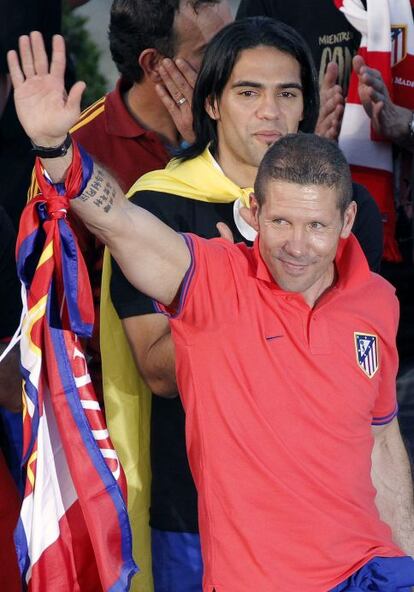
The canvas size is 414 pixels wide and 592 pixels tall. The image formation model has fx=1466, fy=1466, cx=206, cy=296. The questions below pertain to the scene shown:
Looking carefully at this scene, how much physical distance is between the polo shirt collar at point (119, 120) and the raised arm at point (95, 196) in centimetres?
118

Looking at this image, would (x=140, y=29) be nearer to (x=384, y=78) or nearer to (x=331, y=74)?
(x=331, y=74)

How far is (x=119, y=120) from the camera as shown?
16.2 ft

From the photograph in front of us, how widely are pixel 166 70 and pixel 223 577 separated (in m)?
1.94

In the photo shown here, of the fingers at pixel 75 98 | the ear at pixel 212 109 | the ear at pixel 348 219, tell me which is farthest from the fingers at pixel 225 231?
the fingers at pixel 75 98

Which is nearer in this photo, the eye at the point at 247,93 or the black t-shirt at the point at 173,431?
the black t-shirt at the point at 173,431

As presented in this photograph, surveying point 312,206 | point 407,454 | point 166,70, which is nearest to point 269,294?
point 312,206

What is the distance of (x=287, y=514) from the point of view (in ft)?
12.2

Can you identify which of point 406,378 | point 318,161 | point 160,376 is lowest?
point 406,378

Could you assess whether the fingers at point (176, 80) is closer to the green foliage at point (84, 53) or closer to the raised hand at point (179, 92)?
the raised hand at point (179, 92)

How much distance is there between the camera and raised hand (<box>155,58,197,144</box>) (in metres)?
4.86

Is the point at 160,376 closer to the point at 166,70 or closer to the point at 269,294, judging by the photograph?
the point at 269,294

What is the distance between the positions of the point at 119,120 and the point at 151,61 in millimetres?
269

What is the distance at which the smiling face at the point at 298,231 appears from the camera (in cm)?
380

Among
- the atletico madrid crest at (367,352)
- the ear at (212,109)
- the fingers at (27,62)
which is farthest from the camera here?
the ear at (212,109)
